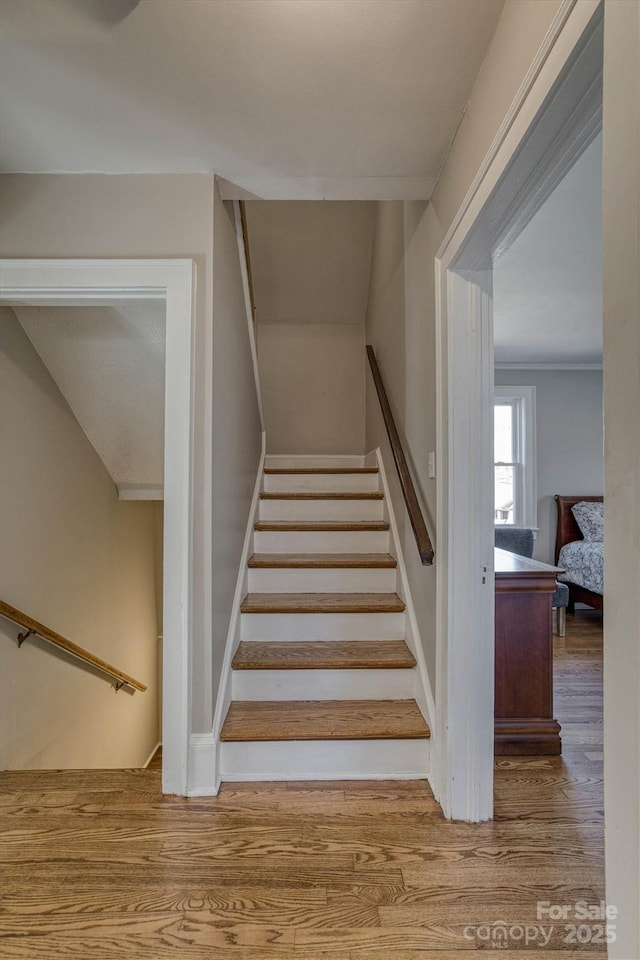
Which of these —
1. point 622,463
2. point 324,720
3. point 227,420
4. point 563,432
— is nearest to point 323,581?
point 324,720

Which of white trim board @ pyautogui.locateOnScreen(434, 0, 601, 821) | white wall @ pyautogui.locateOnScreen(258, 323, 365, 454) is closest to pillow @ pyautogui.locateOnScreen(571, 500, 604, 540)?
white wall @ pyautogui.locateOnScreen(258, 323, 365, 454)

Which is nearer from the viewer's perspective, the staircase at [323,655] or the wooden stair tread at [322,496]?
the staircase at [323,655]

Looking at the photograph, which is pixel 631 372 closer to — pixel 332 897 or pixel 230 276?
pixel 332 897

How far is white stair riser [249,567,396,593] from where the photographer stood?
8.52 ft

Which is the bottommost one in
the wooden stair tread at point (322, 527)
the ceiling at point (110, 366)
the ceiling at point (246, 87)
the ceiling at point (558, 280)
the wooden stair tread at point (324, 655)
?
the wooden stair tread at point (324, 655)

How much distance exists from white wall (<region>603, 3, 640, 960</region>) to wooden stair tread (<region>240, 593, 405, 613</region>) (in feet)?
5.16

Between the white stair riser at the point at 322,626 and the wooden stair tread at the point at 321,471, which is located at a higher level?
the wooden stair tread at the point at 321,471

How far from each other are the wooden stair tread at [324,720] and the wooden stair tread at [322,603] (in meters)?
0.40

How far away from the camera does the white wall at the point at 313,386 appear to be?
170 inches

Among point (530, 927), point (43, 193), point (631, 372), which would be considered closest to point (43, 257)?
point (43, 193)

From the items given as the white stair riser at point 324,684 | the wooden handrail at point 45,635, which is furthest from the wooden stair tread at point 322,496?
the wooden handrail at point 45,635

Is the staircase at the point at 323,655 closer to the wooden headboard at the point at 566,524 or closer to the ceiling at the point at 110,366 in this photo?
the ceiling at the point at 110,366

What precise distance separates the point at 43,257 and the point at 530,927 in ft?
8.75

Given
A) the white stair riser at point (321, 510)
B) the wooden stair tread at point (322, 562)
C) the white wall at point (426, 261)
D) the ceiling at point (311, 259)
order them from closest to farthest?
the white wall at point (426, 261) < the wooden stair tread at point (322, 562) < the white stair riser at point (321, 510) < the ceiling at point (311, 259)
